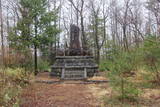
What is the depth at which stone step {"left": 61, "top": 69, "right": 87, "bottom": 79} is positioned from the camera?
1024 cm

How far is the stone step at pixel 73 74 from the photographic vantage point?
1024cm

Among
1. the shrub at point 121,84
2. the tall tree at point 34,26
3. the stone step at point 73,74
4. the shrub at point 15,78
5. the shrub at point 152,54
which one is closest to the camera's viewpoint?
the shrub at point 121,84

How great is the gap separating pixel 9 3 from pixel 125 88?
1597cm

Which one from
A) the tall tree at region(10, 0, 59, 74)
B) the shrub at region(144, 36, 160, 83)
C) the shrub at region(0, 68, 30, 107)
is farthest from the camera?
the tall tree at region(10, 0, 59, 74)

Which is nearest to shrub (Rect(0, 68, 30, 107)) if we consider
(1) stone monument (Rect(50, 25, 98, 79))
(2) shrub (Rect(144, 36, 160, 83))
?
(1) stone monument (Rect(50, 25, 98, 79))

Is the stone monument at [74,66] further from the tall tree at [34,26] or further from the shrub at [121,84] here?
the shrub at [121,84]

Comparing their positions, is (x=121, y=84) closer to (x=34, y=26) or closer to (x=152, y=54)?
(x=152, y=54)

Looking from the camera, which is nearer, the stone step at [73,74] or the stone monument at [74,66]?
the stone step at [73,74]

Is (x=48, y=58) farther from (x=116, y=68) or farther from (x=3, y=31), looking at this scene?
(x=116, y=68)

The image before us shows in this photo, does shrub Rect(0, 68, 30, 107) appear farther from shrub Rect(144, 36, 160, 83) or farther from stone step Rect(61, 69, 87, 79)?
shrub Rect(144, 36, 160, 83)

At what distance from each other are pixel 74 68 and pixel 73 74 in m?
0.58

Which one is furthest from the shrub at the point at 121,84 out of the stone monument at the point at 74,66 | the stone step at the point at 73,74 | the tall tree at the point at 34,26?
the tall tree at the point at 34,26

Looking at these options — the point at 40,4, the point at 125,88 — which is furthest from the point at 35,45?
the point at 125,88

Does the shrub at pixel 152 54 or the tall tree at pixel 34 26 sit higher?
the tall tree at pixel 34 26
